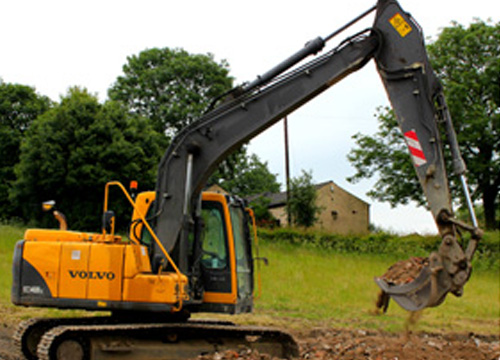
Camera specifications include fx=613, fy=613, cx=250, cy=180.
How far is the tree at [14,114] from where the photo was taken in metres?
42.8

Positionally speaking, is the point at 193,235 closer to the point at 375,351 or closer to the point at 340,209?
the point at 375,351

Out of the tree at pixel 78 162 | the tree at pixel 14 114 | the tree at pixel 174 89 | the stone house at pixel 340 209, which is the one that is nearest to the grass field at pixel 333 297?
the tree at pixel 78 162

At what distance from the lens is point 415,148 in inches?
297

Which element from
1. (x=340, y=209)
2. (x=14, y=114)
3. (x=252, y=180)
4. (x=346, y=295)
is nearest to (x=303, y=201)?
(x=346, y=295)

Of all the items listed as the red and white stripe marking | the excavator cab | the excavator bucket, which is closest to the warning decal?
the red and white stripe marking

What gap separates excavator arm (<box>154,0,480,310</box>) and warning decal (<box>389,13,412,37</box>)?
13mm

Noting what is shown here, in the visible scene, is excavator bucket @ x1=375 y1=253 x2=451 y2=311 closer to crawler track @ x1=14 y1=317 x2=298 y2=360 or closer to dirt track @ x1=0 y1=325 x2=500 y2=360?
dirt track @ x1=0 y1=325 x2=500 y2=360

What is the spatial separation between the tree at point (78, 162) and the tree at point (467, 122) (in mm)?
14018

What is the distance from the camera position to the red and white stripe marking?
7.50 meters

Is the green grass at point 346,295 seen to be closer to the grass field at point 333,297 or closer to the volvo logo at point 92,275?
the grass field at point 333,297

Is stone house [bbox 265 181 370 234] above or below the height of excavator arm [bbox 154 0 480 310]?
above

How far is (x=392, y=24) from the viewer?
7.91 meters

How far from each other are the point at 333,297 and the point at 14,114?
33.7 meters

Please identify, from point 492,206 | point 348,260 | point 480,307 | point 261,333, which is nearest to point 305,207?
point 348,260
